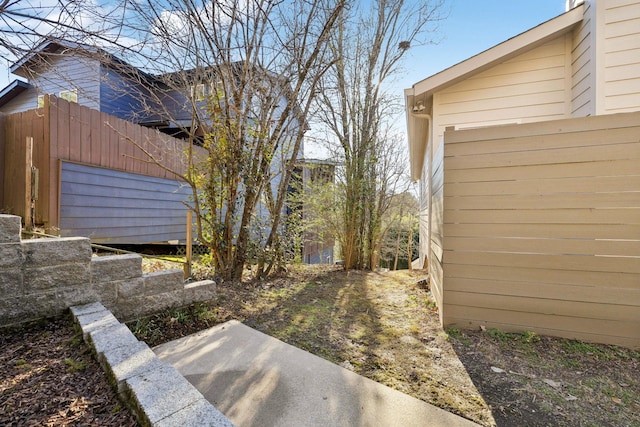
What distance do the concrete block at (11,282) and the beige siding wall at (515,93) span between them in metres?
4.81

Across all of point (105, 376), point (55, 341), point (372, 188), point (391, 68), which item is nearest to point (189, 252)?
point (55, 341)

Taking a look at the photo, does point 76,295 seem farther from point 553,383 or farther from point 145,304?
point 553,383

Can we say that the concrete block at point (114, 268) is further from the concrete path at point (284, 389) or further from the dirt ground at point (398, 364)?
the concrete path at point (284, 389)

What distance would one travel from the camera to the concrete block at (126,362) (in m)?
1.29

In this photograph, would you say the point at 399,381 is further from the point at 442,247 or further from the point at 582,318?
the point at 582,318

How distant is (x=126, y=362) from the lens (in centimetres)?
139

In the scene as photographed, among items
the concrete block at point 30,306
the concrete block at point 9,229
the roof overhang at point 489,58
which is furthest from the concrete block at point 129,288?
the roof overhang at point 489,58

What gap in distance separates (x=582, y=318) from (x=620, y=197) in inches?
39.7

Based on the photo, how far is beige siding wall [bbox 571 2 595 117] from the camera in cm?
318

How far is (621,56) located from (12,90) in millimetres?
15315

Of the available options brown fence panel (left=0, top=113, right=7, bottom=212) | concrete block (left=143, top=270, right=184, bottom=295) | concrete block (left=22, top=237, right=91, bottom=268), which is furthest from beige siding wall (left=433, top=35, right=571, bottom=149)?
brown fence panel (left=0, top=113, right=7, bottom=212)

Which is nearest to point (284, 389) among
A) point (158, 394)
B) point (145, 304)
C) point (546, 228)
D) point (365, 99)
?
point (158, 394)

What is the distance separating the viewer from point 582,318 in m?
2.30

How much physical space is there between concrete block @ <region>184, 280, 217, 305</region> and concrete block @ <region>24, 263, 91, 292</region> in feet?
2.76
